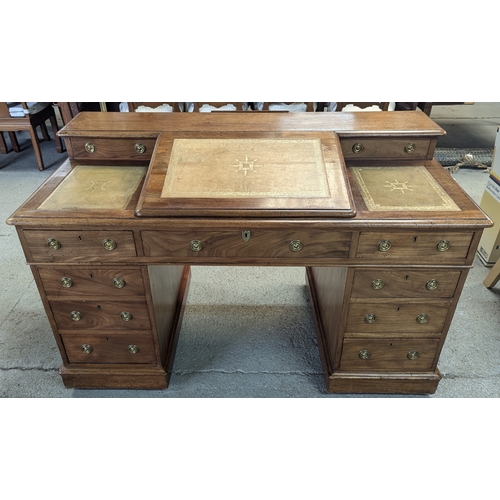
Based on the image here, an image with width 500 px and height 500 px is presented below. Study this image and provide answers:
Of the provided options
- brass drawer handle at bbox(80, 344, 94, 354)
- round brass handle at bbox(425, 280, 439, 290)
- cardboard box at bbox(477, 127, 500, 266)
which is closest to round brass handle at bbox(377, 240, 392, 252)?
round brass handle at bbox(425, 280, 439, 290)

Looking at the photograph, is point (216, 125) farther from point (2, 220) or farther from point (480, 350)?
point (2, 220)

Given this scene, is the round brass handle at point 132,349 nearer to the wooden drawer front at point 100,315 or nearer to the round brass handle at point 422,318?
the wooden drawer front at point 100,315

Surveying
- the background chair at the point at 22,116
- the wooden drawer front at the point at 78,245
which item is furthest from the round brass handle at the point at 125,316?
the background chair at the point at 22,116

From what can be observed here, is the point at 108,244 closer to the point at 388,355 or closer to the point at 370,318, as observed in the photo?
the point at 370,318

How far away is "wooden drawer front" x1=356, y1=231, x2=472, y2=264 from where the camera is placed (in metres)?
1.48

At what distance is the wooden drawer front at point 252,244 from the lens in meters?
1.48

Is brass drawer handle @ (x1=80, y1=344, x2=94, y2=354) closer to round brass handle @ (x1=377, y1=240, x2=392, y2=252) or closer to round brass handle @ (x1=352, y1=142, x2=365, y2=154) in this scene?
round brass handle @ (x1=377, y1=240, x2=392, y2=252)

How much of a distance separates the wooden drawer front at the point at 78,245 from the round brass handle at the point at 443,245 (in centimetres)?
107

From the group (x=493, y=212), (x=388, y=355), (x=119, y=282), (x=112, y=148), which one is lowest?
(x=388, y=355)

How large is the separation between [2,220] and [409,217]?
2.93 m

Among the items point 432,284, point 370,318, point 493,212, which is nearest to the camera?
point 432,284

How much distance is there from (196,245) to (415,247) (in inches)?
30.1

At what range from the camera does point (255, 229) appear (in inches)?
57.4

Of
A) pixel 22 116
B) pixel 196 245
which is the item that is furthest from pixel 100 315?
pixel 22 116
